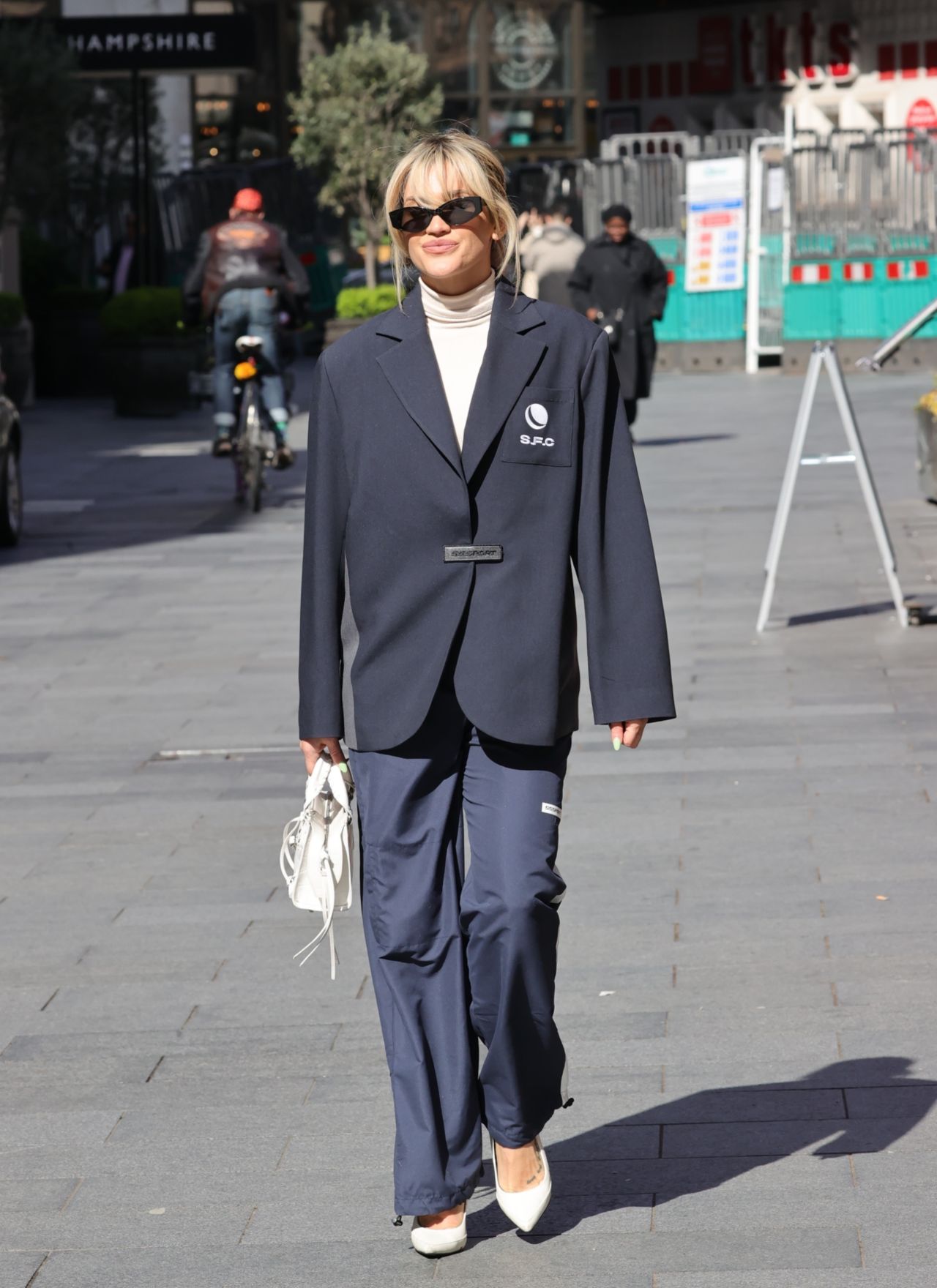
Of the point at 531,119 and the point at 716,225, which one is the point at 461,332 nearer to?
the point at 716,225

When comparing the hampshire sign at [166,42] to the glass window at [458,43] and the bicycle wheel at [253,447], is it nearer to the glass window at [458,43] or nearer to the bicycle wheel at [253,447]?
the bicycle wheel at [253,447]

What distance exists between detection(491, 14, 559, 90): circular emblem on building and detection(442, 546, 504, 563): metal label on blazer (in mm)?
43945

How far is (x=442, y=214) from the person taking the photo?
3.52 m

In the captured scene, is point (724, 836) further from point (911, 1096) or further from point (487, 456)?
point (487, 456)

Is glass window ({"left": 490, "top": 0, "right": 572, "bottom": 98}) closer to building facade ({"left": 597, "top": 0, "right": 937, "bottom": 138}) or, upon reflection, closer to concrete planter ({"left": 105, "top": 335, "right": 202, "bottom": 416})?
building facade ({"left": 597, "top": 0, "right": 937, "bottom": 138})

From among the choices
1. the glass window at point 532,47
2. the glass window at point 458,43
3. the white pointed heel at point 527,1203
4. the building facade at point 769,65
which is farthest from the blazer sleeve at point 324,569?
the glass window at point 532,47

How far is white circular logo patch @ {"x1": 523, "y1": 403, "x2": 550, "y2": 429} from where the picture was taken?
3.56 m

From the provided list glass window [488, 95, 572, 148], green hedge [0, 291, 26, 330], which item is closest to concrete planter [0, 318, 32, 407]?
green hedge [0, 291, 26, 330]

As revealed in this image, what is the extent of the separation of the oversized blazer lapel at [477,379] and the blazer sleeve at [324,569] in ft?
0.42

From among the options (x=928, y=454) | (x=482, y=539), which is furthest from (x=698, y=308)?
(x=482, y=539)

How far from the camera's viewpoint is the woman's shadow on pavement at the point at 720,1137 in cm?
382

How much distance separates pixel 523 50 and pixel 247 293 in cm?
3337

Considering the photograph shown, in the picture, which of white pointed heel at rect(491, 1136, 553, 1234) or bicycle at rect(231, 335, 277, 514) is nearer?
white pointed heel at rect(491, 1136, 553, 1234)

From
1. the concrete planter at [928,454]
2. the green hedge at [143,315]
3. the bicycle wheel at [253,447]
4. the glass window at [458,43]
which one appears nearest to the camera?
the concrete planter at [928,454]
